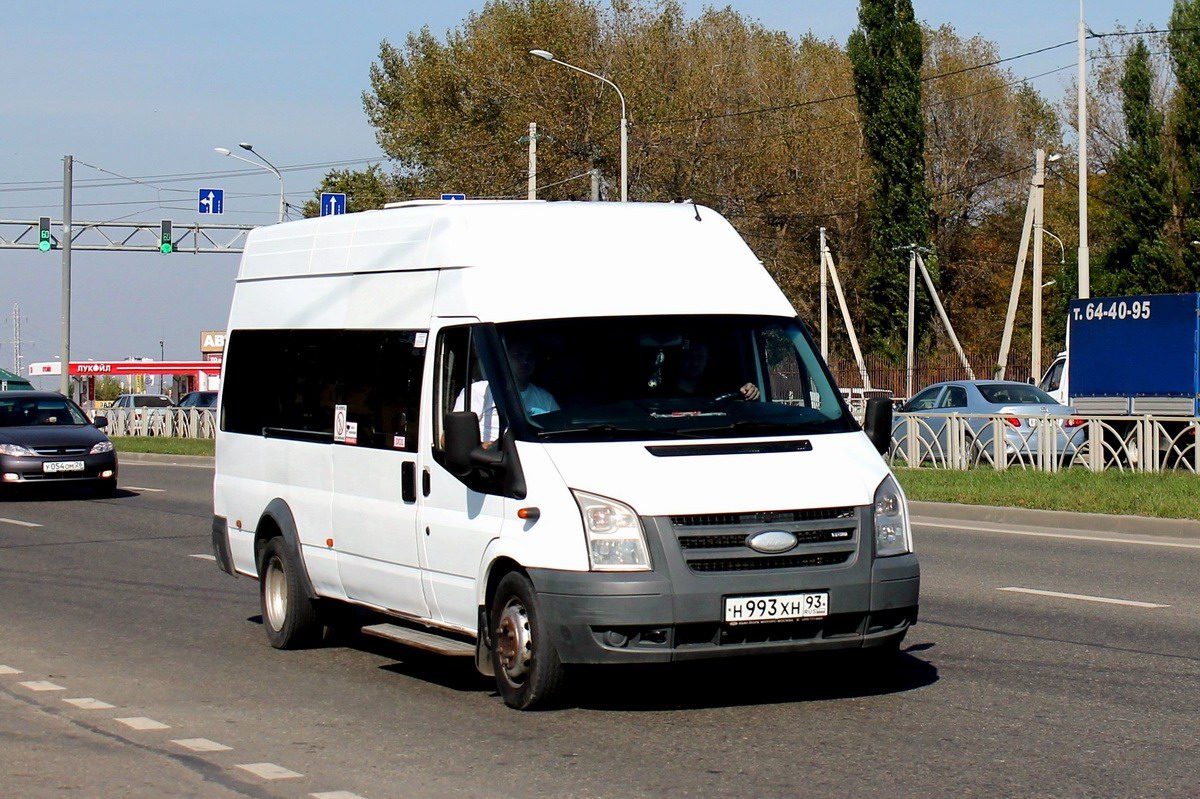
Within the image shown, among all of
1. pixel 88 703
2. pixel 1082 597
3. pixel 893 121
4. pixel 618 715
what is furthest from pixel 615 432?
pixel 893 121

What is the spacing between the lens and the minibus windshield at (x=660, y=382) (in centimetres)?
800

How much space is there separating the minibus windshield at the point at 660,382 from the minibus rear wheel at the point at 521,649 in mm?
722

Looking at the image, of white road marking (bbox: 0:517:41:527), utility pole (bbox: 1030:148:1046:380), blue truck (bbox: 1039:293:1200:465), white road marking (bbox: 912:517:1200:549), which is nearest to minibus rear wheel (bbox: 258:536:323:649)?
white road marking (bbox: 912:517:1200:549)

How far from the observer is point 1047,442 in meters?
24.0

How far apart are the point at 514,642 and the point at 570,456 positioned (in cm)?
90

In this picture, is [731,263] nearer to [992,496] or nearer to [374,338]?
[374,338]

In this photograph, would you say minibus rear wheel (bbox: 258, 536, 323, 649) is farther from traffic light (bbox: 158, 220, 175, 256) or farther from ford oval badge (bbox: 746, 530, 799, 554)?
traffic light (bbox: 158, 220, 175, 256)

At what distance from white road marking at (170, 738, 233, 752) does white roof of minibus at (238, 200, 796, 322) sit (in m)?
2.37

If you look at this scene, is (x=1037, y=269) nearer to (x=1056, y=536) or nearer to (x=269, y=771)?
(x=1056, y=536)

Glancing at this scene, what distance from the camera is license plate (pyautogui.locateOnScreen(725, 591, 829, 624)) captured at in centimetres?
749

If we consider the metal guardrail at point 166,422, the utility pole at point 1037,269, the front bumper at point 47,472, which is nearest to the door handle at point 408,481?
the front bumper at point 47,472

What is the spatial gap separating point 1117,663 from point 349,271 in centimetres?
468

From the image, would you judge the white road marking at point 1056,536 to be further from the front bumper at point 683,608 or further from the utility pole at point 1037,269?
the utility pole at point 1037,269

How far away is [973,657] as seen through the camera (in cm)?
943
